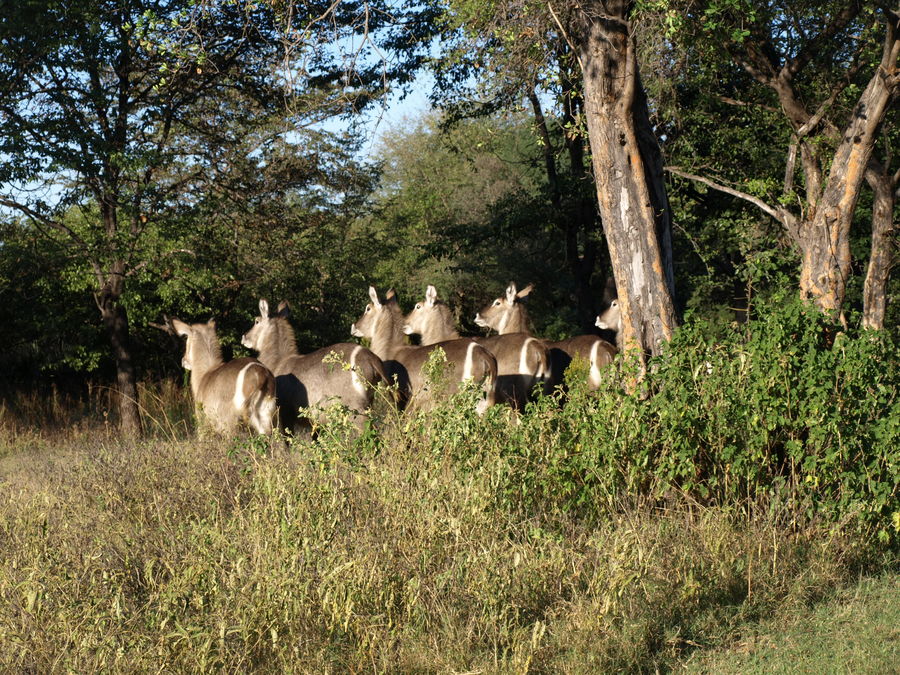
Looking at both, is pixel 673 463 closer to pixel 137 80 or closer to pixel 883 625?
pixel 883 625

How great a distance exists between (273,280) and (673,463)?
1295cm

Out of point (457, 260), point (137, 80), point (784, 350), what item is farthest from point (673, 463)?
point (457, 260)

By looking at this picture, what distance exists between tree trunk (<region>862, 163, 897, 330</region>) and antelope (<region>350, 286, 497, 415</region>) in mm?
4680

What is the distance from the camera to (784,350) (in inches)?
243

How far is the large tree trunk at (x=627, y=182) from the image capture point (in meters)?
7.38

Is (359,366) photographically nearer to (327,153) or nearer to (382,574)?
(382,574)

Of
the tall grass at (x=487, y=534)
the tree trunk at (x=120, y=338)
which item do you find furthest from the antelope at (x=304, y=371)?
the tall grass at (x=487, y=534)

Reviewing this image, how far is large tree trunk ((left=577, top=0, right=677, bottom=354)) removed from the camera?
291 inches

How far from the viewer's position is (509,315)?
609 inches

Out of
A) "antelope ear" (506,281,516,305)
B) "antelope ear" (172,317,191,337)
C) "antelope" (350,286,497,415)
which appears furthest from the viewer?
"antelope ear" (506,281,516,305)

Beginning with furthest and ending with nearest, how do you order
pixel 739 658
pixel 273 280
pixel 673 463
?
pixel 273 280
pixel 673 463
pixel 739 658

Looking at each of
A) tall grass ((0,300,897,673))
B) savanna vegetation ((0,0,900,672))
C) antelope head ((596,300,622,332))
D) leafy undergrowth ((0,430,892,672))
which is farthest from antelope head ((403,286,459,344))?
leafy undergrowth ((0,430,892,672))

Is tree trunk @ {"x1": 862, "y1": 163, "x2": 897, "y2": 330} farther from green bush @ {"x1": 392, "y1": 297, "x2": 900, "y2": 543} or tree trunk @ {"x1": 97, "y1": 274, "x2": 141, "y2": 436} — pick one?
A: tree trunk @ {"x1": 97, "y1": 274, "x2": 141, "y2": 436}

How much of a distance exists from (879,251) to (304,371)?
7347 mm
